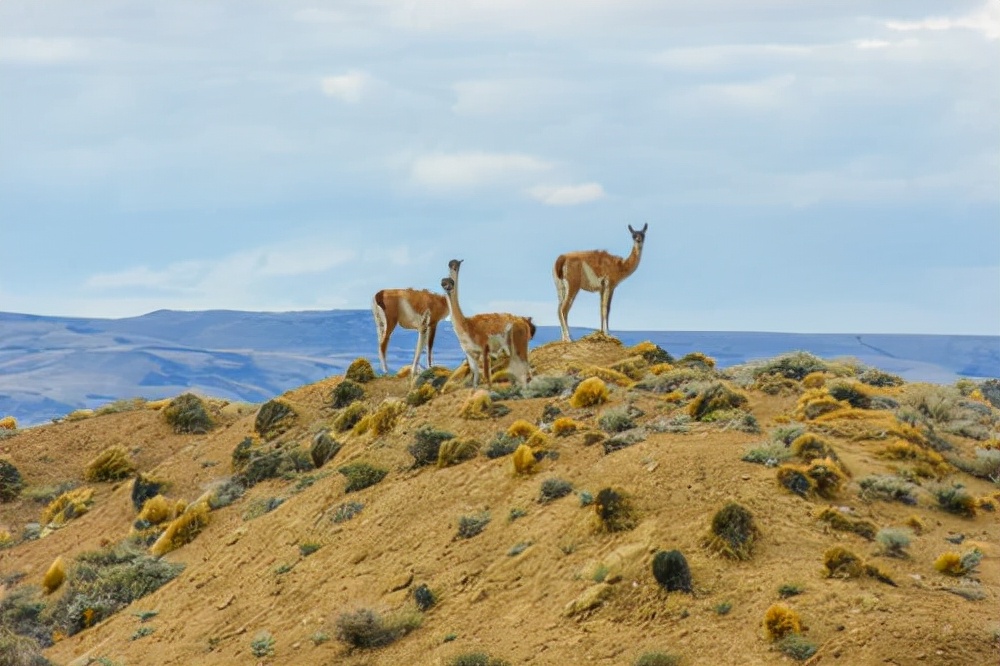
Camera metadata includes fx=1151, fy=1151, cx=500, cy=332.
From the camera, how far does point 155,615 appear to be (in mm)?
24750

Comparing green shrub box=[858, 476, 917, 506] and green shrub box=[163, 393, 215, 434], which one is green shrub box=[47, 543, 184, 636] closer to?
green shrub box=[163, 393, 215, 434]

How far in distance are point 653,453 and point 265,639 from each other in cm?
821

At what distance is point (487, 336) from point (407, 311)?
7.09 metres

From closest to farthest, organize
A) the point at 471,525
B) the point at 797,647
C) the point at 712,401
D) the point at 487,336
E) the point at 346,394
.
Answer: the point at 797,647 → the point at 471,525 → the point at 712,401 → the point at 487,336 → the point at 346,394

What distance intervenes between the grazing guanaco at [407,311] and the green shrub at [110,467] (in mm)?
9531

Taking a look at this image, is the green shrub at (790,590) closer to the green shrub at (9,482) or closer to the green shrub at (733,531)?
the green shrub at (733,531)

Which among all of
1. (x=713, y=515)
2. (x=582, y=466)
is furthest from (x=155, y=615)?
(x=713, y=515)

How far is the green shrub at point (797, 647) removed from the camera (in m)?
16.0

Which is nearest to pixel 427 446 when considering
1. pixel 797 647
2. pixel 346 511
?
pixel 346 511

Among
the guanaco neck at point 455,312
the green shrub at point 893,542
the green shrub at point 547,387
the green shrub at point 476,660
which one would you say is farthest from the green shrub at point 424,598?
the green shrub at point 547,387

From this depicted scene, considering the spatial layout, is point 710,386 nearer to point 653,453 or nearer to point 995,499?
point 653,453

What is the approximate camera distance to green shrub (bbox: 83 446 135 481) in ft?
124

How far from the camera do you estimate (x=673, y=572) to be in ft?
59.8

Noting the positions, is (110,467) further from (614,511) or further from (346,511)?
(614,511)
